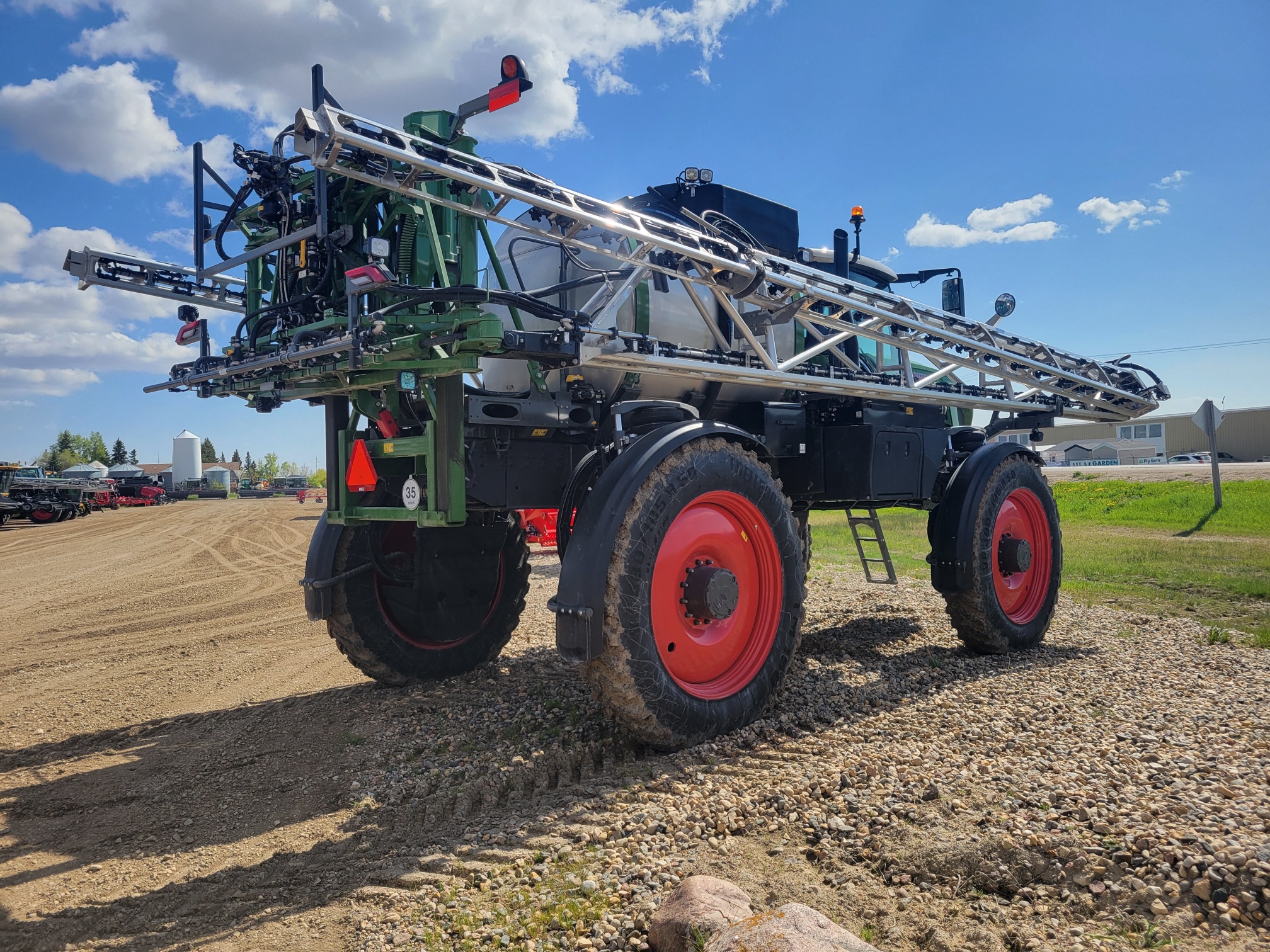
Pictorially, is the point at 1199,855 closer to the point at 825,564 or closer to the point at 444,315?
the point at 444,315

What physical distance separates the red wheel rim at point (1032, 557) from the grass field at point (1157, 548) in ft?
6.06

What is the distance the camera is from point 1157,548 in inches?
536

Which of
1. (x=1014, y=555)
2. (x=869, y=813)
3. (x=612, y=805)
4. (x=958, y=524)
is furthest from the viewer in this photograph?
(x=1014, y=555)

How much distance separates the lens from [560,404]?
5.13 m

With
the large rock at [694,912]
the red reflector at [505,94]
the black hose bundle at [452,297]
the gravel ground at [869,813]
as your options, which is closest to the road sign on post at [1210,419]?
the gravel ground at [869,813]

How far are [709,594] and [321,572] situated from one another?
8.85 feet

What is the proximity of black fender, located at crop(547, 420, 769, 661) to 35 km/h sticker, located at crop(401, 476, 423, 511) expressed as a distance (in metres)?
1.00

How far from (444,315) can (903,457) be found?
13.4 feet

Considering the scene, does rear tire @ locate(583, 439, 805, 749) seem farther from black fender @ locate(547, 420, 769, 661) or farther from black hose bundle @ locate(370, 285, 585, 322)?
black hose bundle @ locate(370, 285, 585, 322)

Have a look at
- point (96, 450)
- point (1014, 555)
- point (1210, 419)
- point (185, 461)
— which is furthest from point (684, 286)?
point (96, 450)

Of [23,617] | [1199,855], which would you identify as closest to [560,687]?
[1199,855]

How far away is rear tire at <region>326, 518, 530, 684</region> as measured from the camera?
5395mm

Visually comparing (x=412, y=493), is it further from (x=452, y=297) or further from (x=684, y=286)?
(x=684, y=286)

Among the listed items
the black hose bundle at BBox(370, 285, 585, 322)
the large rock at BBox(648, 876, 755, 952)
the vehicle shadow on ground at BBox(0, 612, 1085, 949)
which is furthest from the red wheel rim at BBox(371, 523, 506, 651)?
the large rock at BBox(648, 876, 755, 952)
